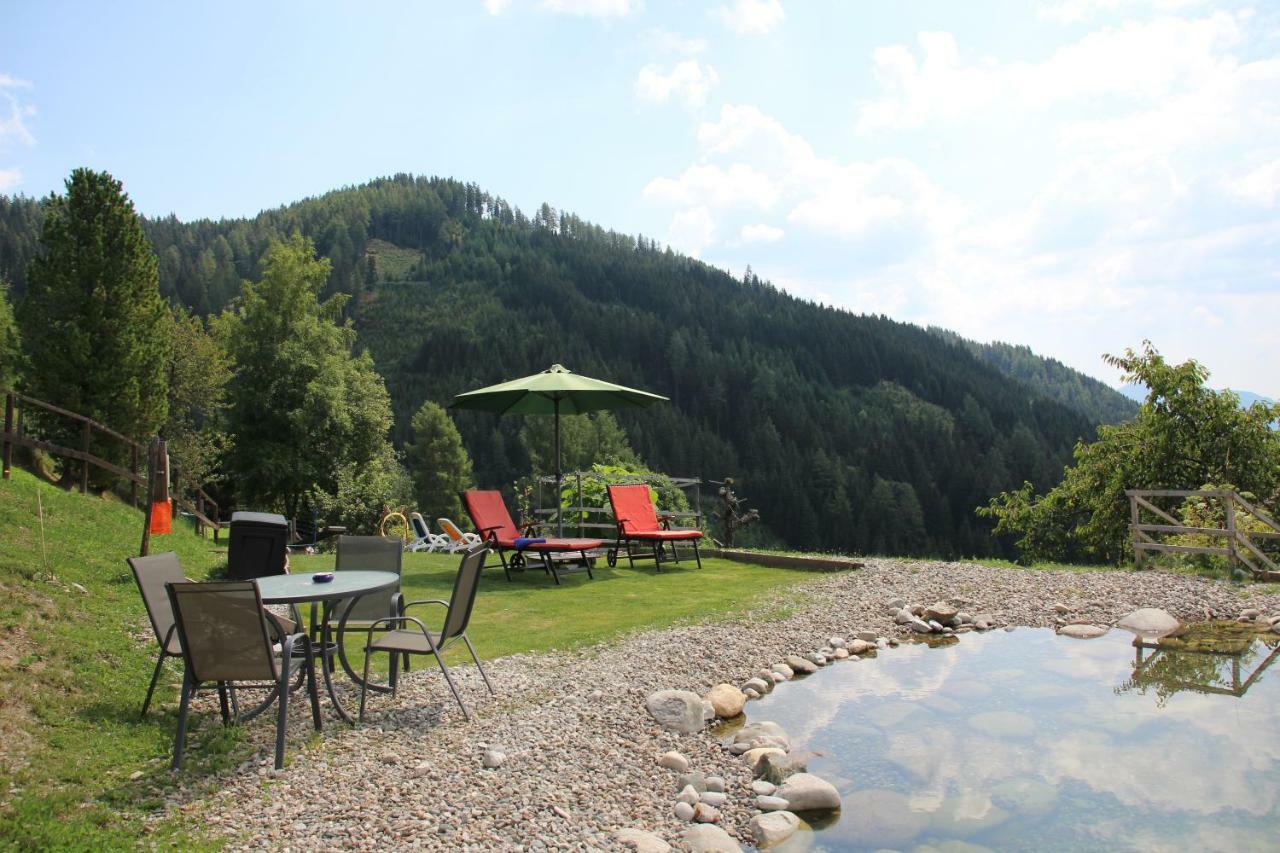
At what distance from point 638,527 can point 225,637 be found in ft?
21.5

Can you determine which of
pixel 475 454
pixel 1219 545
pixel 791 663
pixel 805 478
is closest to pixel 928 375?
pixel 805 478

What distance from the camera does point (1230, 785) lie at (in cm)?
396

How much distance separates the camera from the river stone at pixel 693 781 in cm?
375

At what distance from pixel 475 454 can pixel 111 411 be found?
5455 cm

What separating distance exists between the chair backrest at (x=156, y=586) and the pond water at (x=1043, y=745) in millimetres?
3141

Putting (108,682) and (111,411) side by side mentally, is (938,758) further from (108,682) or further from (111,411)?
(111,411)

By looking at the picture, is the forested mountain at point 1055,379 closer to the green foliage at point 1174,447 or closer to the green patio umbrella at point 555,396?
the green foliage at point 1174,447

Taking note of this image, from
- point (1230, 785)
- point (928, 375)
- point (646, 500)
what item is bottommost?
point (1230, 785)

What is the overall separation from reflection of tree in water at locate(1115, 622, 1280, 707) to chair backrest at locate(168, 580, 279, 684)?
5.10 metres

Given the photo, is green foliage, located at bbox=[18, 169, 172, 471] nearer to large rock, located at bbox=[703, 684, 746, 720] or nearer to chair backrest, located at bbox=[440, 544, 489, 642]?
chair backrest, located at bbox=[440, 544, 489, 642]

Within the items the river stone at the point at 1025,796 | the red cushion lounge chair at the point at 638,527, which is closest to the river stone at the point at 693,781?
the river stone at the point at 1025,796

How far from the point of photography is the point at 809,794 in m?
3.69

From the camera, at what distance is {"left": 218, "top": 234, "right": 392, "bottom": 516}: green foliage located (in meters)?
26.4

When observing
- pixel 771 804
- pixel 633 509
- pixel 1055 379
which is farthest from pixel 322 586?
pixel 1055 379
